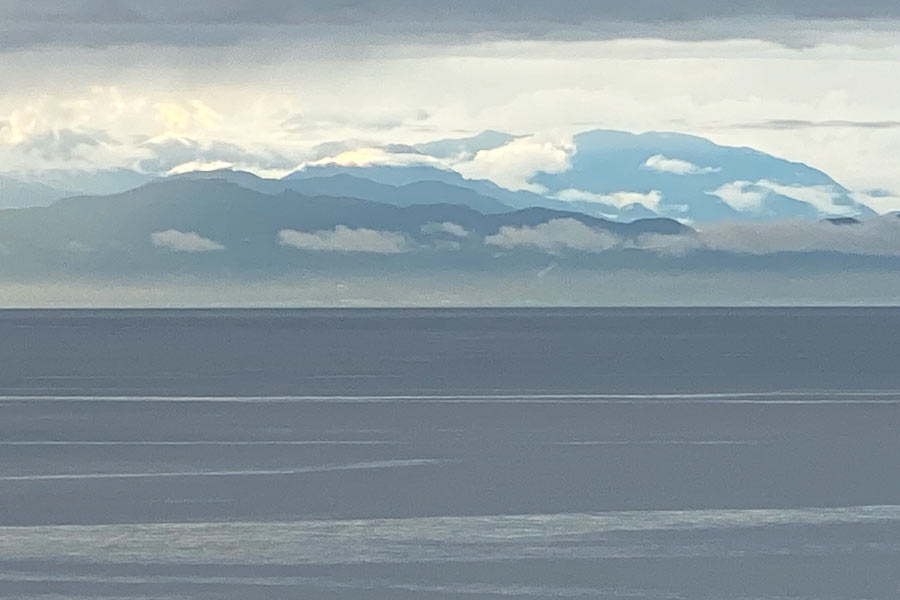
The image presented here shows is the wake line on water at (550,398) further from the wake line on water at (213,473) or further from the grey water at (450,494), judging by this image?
the wake line on water at (213,473)

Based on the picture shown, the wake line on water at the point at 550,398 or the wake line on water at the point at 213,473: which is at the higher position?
the wake line on water at the point at 550,398

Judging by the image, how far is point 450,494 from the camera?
24.0 meters

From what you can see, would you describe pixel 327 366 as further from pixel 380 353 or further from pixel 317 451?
pixel 317 451

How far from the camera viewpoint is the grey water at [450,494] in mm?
17297

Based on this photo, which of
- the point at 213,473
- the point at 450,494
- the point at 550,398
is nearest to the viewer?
the point at 450,494

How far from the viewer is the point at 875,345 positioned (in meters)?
118

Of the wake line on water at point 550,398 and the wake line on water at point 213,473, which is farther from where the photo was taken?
the wake line on water at point 550,398

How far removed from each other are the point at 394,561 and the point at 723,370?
182ft

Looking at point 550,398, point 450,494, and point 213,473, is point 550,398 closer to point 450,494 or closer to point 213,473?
point 213,473

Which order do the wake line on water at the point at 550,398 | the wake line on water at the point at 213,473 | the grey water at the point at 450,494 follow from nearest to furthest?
the grey water at the point at 450,494
the wake line on water at the point at 213,473
the wake line on water at the point at 550,398

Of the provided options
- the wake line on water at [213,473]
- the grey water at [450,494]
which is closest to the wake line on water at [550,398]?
the grey water at [450,494]

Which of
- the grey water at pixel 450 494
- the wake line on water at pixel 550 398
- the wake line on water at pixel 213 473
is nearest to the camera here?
the grey water at pixel 450 494

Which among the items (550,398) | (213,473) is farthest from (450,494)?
(550,398)

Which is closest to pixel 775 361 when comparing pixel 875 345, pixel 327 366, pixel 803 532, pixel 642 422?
pixel 327 366
